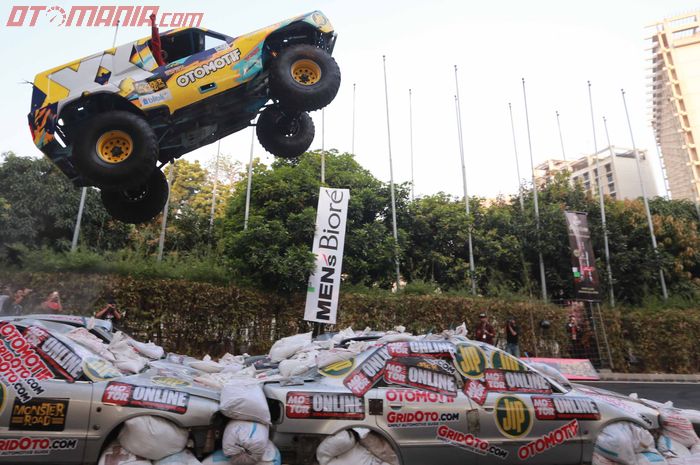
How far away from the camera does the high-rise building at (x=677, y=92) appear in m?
60.3

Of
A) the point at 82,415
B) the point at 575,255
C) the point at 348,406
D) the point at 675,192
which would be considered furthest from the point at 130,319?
the point at 675,192

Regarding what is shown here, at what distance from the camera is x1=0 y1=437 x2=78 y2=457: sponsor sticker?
3.36 m

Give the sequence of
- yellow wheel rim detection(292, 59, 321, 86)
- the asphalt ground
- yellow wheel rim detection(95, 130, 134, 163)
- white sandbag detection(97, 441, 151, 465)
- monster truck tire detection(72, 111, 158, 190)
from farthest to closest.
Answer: the asphalt ground → yellow wheel rim detection(292, 59, 321, 86) → yellow wheel rim detection(95, 130, 134, 163) → monster truck tire detection(72, 111, 158, 190) → white sandbag detection(97, 441, 151, 465)

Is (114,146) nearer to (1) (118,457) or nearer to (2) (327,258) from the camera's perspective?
(1) (118,457)

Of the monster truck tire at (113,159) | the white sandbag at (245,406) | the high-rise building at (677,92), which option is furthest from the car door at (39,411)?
the high-rise building at (677,92)

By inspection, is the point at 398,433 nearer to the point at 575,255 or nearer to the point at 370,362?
the point at 370,362

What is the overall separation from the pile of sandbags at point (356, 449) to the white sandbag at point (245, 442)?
0.46 meters

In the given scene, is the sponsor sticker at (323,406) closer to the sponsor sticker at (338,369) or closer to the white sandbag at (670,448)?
the sponsor sticker at (338,369)

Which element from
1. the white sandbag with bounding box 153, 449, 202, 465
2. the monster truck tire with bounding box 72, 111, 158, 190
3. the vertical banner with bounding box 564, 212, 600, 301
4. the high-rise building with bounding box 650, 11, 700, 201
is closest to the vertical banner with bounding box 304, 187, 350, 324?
the monster truck tire with bounding box 72, 111, 158, 190

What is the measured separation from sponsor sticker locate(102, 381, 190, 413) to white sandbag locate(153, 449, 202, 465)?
315mm

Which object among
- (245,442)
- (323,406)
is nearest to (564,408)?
(323,406)

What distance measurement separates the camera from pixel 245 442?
3.57m

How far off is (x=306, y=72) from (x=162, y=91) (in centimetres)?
200

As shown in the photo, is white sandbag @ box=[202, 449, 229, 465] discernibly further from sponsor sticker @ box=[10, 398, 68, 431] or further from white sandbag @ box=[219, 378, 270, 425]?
sponsor sticker @ box=[10, 398, 68, 431]
